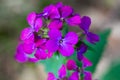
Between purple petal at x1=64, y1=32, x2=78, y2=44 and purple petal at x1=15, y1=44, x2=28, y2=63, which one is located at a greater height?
purple petal at x1=64, y1=32, x2=78, y2=44

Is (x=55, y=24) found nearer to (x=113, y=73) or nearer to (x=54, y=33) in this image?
(x=54, y=33)

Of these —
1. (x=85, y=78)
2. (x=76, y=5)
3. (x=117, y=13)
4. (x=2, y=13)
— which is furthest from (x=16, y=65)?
(x=85, y=78)

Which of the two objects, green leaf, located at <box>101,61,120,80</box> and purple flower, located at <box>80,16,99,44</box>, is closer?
purple flower, located at <box>80,16,99,44</box>

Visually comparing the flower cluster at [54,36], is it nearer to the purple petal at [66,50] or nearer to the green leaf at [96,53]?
the purple petal at [66,50]

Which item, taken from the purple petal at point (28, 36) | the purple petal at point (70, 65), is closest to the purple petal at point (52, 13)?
the purple petal at point (28, 36)

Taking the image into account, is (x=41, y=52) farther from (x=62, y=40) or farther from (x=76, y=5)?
(x=76, y=5)

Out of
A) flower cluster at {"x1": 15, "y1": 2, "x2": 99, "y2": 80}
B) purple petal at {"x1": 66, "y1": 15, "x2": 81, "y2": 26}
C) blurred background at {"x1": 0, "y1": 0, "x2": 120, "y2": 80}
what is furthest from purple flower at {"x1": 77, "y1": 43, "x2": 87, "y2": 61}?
blurred background at {"x1": 0, "y1": 0, "x2": 120, "y2": 80}

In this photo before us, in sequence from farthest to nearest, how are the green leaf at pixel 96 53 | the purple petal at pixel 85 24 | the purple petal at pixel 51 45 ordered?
the green leaf at pixel 96 53 < the purple petal at pixel 85 24 < the purple petal at pixel 51 45

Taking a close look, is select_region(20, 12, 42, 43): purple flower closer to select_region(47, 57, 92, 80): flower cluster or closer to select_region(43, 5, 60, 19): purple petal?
select_region(43, 5, 60, 19): purple petal
